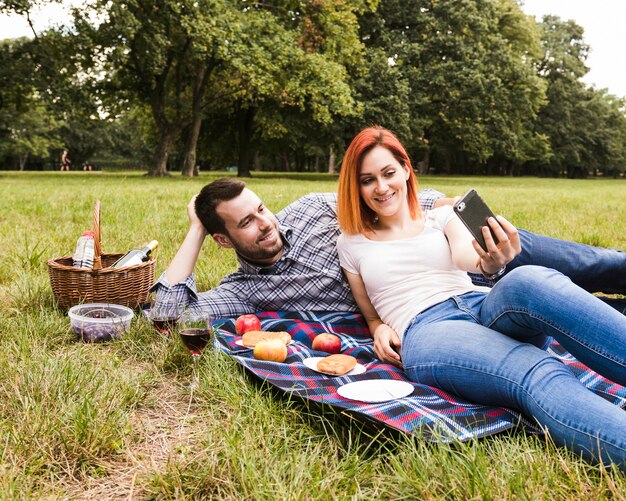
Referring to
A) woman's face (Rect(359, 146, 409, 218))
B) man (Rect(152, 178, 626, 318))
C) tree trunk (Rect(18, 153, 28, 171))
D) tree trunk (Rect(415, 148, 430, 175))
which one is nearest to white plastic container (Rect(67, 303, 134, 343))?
man (Rect(152, 178, 626, 318))

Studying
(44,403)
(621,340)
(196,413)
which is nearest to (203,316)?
(196,413)

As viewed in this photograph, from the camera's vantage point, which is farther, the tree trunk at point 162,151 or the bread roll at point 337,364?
the tree trunk at point 162,151

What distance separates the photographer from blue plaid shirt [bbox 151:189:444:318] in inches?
143

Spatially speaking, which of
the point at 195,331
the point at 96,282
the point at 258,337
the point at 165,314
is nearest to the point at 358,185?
the point at 258,337

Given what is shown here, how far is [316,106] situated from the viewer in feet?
71.1

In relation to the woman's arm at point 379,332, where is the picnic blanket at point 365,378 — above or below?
below

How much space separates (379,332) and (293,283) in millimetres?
908

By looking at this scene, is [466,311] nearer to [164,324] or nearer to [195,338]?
[195,338]

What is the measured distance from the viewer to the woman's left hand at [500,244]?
8.47 ft

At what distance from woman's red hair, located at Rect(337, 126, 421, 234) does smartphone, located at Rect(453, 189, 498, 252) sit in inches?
22.4

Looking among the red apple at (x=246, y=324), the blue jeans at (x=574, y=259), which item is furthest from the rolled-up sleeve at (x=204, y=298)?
the blue jeans at (x=574, y=259)

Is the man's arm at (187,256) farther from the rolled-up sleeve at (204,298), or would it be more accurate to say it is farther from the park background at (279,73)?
the park background at (279,73)

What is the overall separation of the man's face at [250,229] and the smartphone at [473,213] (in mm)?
1331

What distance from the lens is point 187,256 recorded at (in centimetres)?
367
